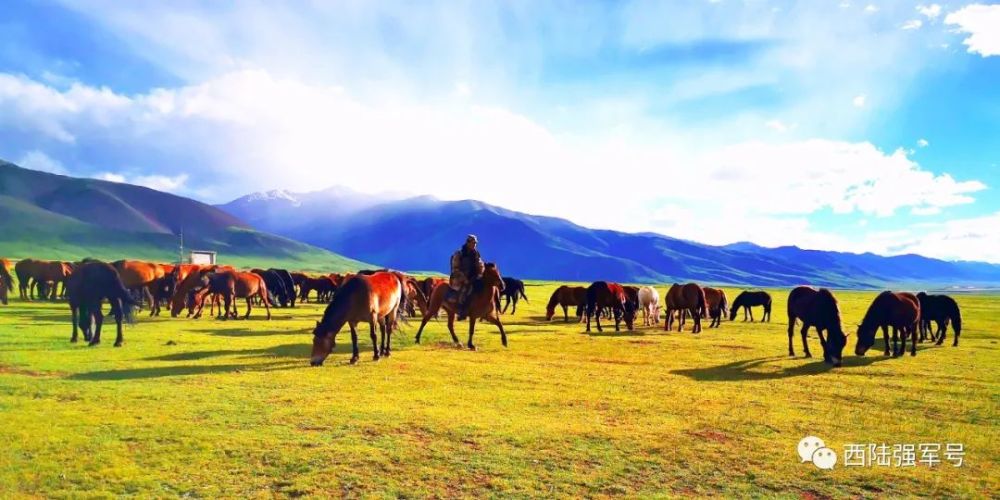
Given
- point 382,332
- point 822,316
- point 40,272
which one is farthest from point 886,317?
point 40,272

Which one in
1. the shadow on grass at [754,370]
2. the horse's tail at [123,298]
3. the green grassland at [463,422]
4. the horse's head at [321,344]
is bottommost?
the green grassland at [463,422]

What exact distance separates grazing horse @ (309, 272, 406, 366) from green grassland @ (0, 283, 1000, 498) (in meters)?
0.59

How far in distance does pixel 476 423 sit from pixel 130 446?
5350 mm

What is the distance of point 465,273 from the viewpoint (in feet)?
64.8

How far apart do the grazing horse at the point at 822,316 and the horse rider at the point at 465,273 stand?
38.0ft

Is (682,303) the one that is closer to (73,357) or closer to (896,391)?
(896,391)

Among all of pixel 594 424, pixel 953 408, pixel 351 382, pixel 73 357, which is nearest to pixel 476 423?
pixel 594 424

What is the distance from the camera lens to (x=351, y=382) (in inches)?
516

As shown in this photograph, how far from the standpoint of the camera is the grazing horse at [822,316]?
58.0 feet

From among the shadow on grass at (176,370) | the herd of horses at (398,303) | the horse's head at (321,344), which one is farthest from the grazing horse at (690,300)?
the shadow on grass at (176,370)

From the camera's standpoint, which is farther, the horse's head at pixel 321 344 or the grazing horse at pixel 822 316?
the grazing horse at pixel 822 316

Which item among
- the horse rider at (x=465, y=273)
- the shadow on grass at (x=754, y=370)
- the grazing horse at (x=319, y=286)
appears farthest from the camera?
the grazing horse at (x=319, y=286)

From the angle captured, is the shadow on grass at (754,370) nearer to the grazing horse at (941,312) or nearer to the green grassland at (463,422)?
the green grassland at (463,422)

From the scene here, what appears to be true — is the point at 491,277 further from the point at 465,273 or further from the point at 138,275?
the point at 138,275
